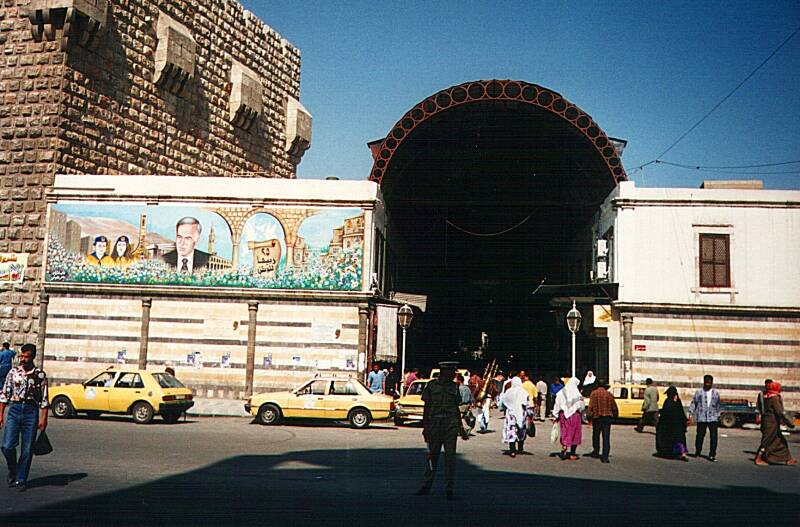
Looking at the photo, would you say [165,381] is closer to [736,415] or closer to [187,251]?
[187,251]

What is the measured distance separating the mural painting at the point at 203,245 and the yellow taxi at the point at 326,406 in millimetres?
7620

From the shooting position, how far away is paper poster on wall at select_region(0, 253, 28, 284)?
101 feet

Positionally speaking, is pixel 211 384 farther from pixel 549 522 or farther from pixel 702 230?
pixel 549 522

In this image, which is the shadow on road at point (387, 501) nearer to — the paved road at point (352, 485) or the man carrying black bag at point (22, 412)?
the paved road at point (352, 485)

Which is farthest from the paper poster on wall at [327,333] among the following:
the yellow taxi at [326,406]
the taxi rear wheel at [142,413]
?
the taxi rear wheel at [142,413]

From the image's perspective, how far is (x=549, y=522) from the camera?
30.2 feet

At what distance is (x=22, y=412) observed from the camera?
11.0 metres

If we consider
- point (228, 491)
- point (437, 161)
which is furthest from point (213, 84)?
point (228, 491)

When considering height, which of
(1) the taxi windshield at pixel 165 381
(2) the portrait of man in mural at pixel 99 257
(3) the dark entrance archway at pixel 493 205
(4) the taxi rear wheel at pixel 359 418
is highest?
(3) the dark entrance archway at pixel 493 205

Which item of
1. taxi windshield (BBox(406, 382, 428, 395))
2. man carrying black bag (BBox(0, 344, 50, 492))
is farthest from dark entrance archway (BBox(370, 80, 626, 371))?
man carrying black bag (BBox(0, 344, 50, 492))

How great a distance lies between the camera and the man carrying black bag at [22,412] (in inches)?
422

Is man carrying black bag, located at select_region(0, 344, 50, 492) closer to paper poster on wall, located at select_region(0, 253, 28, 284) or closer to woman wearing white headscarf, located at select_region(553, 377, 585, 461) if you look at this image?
woman wearing white headscarf, located at select_region(553, 377, 585, 461)

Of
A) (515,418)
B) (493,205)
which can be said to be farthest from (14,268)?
(493,205)

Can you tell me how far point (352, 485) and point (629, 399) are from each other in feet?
56.9
